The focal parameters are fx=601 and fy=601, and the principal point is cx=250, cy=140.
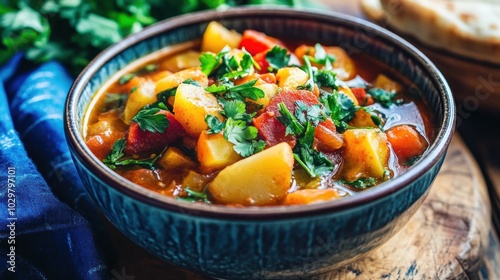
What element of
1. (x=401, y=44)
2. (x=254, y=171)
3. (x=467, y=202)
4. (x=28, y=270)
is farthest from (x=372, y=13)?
(x=28, y=270)

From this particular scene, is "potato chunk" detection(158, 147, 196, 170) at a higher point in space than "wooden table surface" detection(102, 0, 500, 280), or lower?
higher

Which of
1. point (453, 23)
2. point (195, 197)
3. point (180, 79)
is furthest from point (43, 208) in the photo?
point (453, 23)

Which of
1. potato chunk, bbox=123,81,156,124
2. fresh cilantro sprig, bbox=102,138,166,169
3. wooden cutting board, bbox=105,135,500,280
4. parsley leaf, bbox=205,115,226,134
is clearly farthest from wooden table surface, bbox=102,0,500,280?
parsley leaf, bbox=205,115,226,134

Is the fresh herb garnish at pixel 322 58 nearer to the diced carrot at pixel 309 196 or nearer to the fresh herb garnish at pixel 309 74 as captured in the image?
the fresh herb garnish at pixel 309 74

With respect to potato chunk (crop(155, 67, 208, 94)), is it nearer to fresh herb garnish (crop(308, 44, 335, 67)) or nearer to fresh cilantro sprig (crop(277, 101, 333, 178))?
fresh cilantro sprig (crop(277, 101, 333, 178))

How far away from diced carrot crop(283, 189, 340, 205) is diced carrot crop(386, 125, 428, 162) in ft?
1.57

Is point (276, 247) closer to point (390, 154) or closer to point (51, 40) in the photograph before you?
point (390, 154)

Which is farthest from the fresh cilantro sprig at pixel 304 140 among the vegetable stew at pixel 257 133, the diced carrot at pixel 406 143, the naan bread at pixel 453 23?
the naan bread at pixel 453 23

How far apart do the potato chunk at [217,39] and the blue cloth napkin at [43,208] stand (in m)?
0.86

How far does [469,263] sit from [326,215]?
1.08 m

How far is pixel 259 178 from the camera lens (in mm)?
2188

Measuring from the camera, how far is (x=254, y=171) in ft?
7.16

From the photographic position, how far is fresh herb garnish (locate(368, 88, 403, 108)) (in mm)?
2873

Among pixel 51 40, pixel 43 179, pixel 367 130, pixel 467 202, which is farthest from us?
pixel 51 40
